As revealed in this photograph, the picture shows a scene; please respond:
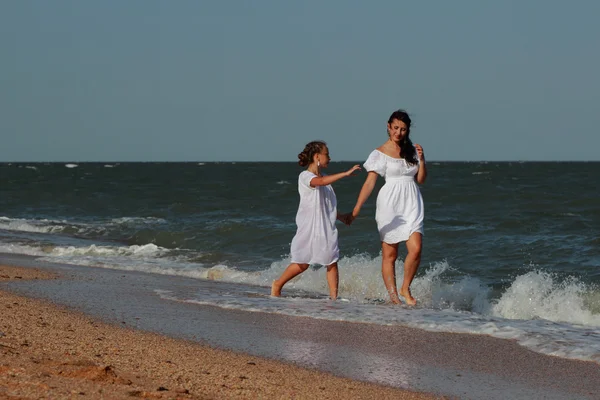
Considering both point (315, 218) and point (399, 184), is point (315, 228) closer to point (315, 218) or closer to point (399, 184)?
point (315, 218)

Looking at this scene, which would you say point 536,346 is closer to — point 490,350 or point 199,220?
point 490,350

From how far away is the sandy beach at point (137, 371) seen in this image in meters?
4.34

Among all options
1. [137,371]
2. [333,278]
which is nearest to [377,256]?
[333,278]

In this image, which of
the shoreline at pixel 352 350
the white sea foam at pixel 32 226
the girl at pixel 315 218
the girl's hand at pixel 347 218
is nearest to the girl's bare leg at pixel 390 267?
the girl's hand at pixel 347 218

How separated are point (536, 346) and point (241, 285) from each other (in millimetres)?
5179

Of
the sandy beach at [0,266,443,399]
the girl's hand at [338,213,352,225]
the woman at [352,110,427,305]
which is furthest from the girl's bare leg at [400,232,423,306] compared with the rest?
the sandy beach at [0,266,443,399]

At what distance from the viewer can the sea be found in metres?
7.76

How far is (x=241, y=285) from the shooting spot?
10.9 metres

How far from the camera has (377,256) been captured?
14250 millimetres
